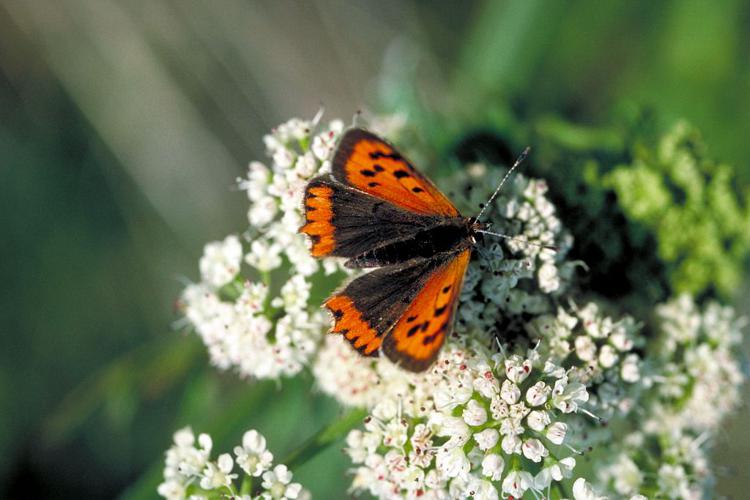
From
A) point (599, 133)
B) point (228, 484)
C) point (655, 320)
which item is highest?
point (599, 133)

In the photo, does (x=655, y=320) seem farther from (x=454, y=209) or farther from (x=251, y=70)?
(x=251, y=70)

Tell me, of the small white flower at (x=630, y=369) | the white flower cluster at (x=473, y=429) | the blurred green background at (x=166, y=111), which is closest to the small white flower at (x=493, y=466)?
the white flower cluster at (x=473, y=429)

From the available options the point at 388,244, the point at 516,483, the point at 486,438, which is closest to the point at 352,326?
the point at 388,244

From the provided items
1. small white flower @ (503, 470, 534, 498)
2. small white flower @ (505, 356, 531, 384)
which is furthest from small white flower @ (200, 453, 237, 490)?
small white flower @ (505, 356, 531, 384)

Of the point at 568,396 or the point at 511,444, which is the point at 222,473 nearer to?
the point at 511,444

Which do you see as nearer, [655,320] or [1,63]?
[655,320]

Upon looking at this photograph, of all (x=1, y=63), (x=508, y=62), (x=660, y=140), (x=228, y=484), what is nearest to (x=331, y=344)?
(x=228, y=484)

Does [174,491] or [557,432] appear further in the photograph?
[174,491]
